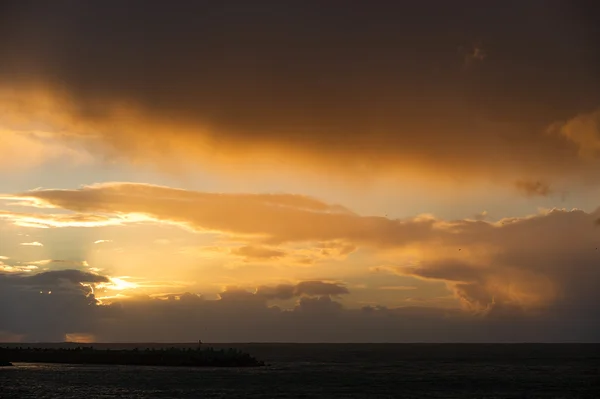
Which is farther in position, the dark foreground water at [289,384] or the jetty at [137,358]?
the jetty at [137,358]

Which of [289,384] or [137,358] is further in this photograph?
[137,358]

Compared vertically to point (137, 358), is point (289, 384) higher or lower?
lower

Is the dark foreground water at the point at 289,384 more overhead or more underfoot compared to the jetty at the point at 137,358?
more underfoot

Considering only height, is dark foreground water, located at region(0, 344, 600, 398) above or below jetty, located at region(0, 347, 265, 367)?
below

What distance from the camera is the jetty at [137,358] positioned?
12500 cm

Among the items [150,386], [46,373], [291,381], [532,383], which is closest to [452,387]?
[532,383]

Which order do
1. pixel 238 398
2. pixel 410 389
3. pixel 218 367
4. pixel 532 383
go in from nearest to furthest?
pixel 238 398
pixel 410 389
pixel 532 383
pixel 218 367

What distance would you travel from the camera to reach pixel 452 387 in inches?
3132

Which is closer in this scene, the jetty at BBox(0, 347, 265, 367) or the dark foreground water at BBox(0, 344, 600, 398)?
the dark foreground water at BBox(0, 344, 600, 398)

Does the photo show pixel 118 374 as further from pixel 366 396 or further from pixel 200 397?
pixel 366 396

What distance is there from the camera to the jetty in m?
125

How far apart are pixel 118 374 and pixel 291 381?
1080 inches

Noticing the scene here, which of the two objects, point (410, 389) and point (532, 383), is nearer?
point (410, 389)

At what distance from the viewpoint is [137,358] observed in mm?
128750
